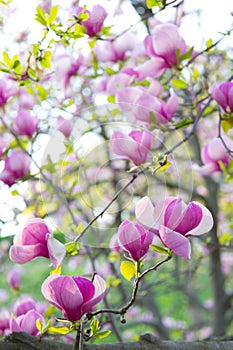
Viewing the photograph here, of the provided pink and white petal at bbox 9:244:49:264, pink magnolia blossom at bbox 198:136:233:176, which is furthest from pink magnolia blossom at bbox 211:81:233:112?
pink and white petal at bbox 9:244:49:264

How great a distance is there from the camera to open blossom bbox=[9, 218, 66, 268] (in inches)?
30.6

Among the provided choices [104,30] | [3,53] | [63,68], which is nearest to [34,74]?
[3,53]

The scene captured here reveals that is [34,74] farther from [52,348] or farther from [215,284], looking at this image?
[215,284]

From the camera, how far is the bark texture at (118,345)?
895mm

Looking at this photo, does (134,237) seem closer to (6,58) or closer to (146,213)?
(146,213)

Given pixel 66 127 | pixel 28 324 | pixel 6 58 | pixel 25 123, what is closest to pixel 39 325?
pixel 28 324

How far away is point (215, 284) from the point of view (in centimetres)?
279

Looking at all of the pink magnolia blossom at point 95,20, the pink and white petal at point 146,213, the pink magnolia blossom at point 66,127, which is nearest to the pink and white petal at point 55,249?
the pink and white petal at point 146,213

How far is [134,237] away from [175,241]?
5cm

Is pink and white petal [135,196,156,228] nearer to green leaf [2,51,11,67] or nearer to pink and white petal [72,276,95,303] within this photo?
pink and white petal [72,276,95,303]

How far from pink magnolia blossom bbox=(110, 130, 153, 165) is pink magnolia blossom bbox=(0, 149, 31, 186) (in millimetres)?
338

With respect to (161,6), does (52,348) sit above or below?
below

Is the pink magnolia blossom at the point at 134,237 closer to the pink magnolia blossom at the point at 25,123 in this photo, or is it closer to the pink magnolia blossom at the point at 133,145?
the pink magnolia blossom at the point at 133,145

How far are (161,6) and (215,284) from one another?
1854 mm
